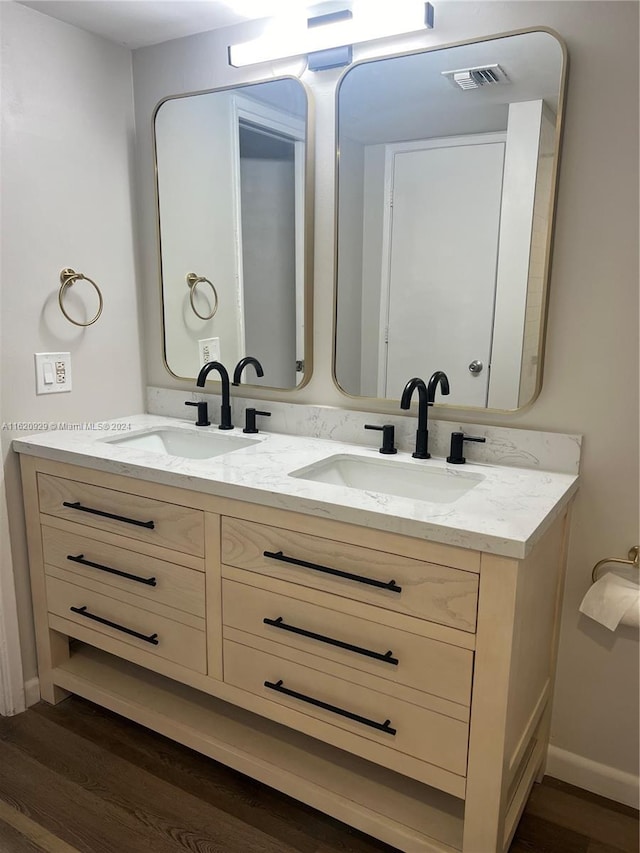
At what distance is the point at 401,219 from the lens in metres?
1.79

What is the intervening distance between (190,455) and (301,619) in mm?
848

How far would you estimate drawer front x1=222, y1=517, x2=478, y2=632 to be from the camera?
51.6 inches

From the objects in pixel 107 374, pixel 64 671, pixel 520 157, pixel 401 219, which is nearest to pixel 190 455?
pixel 107 374

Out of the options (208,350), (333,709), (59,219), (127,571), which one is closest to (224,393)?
(208,350)

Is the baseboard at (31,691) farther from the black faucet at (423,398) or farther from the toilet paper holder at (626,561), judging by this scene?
the toilet paper holder at (626,561)

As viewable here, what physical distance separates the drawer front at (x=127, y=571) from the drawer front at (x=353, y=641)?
12 cm

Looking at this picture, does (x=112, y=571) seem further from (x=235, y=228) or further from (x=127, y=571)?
(x=235, y=228)

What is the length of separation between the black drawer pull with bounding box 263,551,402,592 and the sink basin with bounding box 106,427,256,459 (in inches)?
23.5

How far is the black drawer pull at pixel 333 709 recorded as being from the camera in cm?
144

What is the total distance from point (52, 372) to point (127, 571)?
0.70 meters

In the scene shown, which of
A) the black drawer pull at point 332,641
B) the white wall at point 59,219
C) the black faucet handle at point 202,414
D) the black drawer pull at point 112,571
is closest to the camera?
the black drawer pull at point 332,641

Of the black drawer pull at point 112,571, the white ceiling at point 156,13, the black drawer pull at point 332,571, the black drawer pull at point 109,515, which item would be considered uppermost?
the white ceiling at point 156,13

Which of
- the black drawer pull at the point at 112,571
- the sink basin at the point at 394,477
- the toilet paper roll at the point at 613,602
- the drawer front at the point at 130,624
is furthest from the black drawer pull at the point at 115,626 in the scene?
the toilet paper roll at the point at 613,602

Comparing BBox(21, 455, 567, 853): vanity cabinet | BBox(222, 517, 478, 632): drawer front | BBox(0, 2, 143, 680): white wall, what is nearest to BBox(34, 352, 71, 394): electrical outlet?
BBox(0, 2, 143, 680): white wall
